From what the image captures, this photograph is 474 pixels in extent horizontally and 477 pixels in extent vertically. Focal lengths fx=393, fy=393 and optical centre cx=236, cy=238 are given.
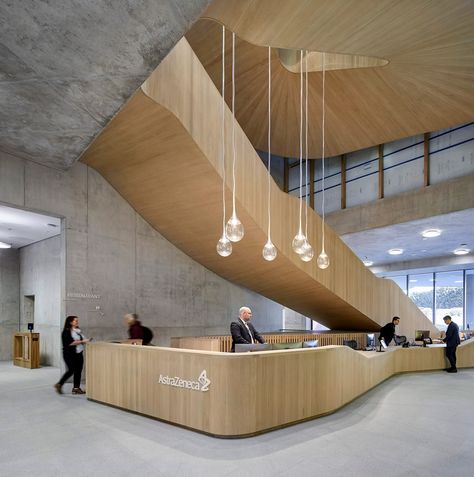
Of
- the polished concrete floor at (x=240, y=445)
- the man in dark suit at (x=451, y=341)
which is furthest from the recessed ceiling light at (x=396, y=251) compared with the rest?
the polished concrete floor at (x=240, y=445)

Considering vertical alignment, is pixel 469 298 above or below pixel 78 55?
below

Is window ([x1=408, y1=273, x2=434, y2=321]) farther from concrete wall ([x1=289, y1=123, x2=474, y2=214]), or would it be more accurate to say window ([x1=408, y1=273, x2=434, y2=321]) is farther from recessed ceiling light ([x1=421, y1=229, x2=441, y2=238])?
concrete wall ([x1=289, y1=123, x2=474, y2=214])

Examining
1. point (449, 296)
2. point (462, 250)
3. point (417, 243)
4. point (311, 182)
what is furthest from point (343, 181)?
point (449, 296)

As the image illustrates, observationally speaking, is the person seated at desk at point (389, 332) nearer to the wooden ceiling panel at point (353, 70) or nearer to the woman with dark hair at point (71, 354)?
the wooden ceiling panel at point (353, 70)

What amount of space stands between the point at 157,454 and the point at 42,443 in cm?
141

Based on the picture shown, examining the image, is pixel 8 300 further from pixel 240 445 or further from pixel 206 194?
pixel 240 445

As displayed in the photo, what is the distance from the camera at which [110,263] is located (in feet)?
29.9

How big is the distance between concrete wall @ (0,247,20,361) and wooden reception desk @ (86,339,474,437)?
7275 mm

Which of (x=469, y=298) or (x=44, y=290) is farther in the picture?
(x=469, y=298)

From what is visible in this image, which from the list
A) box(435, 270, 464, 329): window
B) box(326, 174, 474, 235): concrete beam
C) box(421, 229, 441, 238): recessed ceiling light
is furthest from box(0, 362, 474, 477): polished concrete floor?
box(435, 270, 464, 329): window

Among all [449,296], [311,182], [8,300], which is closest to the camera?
[8,300]

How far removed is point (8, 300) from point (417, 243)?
551 inches

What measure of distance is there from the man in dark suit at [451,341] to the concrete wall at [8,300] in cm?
1243

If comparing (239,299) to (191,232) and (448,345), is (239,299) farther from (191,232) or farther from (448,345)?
(448,345)
